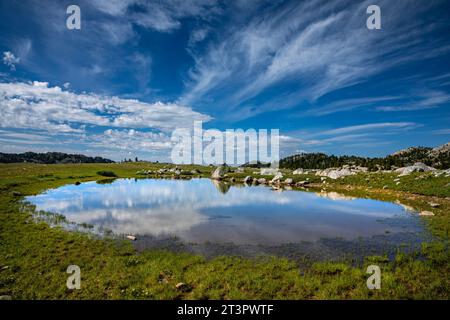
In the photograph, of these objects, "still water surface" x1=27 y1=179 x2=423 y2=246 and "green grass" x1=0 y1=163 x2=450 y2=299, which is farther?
"still water surface" x1=27 y1=179 x2=423 y2=246

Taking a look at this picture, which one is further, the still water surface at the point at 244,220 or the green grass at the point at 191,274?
the still water surface at the point at 244,220

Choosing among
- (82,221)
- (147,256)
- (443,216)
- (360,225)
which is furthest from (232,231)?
(443,216)

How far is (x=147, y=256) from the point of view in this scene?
628 inches

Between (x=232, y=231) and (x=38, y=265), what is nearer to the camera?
(x=38, y=265)

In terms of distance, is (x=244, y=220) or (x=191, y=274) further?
(x=244, y=220)

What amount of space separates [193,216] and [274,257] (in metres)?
14.8

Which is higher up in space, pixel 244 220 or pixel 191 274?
pixel 191 274

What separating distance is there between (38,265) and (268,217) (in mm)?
22160

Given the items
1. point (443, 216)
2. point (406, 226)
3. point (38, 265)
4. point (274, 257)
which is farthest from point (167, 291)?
point (443, 216)

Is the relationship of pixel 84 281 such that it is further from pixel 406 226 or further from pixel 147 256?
pixel 406 226

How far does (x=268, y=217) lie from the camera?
2900 cm
